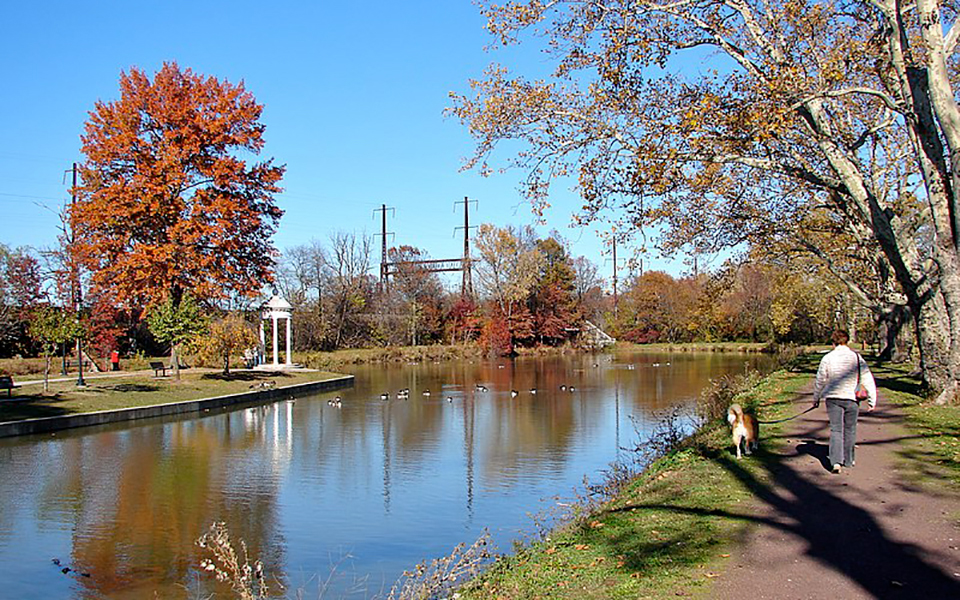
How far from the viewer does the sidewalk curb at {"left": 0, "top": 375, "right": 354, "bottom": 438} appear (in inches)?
647

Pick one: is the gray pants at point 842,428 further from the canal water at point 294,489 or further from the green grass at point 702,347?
the green grass at point 702,347

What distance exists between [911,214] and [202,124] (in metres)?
23.2

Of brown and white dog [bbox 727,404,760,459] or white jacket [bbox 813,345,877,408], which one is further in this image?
brown and white dog [bbox 727,404,760,459]

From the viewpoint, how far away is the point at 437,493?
38.3ft

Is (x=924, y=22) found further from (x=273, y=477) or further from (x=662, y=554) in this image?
(x=273, y=477)

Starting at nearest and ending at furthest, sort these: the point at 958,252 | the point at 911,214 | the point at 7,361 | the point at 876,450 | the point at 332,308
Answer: the point at 876,450 → the point at 958,252 → the point at 911,214 → the point at 7,361 → the point at 332,308

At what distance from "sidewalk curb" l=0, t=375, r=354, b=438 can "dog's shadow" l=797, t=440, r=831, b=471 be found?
15.2 meters

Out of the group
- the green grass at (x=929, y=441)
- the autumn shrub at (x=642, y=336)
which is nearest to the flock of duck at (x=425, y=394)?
the green grass at (x=929, y=441)

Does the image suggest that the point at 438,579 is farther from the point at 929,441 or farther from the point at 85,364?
the point at 85,364

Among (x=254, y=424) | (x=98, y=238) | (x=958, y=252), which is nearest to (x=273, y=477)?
(x=254, y=424)

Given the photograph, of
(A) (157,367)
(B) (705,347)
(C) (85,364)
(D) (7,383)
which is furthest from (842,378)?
(B) (705,347)

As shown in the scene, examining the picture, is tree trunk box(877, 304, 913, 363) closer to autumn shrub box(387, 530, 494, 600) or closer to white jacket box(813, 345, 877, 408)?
white jacket box(813, 345, 877, 408)

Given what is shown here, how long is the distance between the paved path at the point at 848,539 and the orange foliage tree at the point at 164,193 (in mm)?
23007

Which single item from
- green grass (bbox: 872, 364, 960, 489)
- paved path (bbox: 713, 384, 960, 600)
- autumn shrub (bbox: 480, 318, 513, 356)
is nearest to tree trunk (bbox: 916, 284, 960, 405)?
green grass (bbox: 872, 364, 960, 489)
